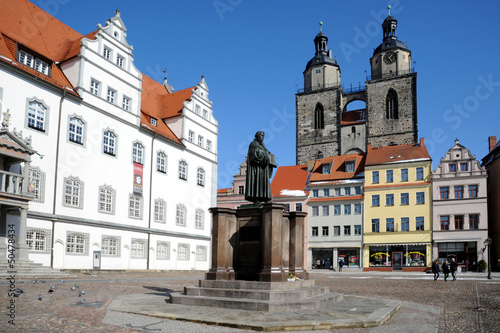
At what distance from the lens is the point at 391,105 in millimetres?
69062

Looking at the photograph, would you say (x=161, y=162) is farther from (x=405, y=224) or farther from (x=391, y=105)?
(x=391, y=105)

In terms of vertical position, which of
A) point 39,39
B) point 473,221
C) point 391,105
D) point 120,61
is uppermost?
point 391,105

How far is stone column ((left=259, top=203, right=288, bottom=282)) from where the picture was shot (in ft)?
37.1

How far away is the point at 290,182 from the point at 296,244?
4380cm

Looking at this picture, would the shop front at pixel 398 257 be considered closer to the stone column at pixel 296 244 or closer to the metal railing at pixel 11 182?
the metal railing at pixel 11 182

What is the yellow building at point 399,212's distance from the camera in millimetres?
46781

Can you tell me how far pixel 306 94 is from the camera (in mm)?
74375

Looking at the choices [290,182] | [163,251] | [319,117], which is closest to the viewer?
[163,251]

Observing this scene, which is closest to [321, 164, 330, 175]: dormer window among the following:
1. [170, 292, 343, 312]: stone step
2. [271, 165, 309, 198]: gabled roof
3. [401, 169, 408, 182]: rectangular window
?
[271, 165, 309, 198]: gabled roof

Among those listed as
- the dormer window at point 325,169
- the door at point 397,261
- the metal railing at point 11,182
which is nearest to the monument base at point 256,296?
the metal railing at point 11,182

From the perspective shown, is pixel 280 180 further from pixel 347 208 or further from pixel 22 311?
pixel 22 311

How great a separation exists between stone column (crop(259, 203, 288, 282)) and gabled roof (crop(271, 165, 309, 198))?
4157 centimetres

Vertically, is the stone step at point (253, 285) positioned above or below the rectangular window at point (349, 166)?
below

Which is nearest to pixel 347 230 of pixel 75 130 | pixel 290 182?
pixel 290 182
